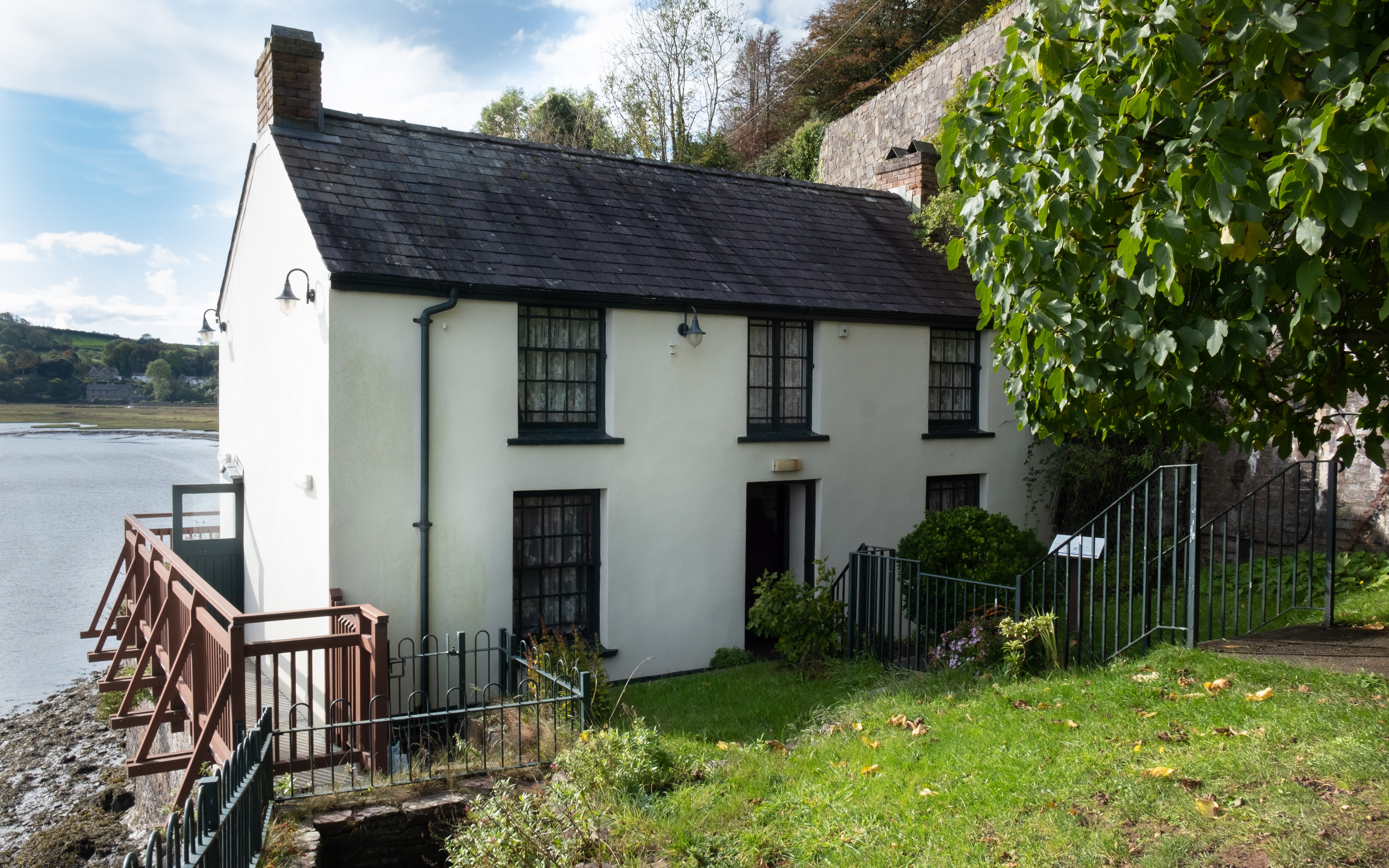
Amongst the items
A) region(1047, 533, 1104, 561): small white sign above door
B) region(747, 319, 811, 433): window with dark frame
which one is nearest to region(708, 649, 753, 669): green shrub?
region(747, 319, 811, 433): window with dark frame

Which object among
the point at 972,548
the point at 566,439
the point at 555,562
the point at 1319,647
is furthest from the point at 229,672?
the point at 1319,647

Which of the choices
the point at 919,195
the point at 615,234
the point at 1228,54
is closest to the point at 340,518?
the point at 615,234

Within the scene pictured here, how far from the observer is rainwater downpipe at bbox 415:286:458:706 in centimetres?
1034

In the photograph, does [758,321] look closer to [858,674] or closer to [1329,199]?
[858,674]

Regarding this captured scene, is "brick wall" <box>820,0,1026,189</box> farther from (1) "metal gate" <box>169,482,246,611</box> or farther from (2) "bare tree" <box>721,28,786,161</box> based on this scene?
(1) "metal gate" <box>169,482,246,611</box>

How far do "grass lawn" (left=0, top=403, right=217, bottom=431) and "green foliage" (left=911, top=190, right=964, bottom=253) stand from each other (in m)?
24.5

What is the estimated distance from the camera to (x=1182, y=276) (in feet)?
Result: 15.9

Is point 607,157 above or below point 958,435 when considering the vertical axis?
above

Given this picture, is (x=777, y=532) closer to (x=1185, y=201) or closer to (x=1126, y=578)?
(x=1126, y=578)

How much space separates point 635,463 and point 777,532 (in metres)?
2.97

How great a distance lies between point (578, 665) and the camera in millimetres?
9672

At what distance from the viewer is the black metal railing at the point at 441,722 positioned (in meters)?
7.20

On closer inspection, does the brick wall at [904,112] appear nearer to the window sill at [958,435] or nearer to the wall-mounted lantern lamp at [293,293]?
the window sill at [958,435]

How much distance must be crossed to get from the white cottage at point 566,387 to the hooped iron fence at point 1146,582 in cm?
174
